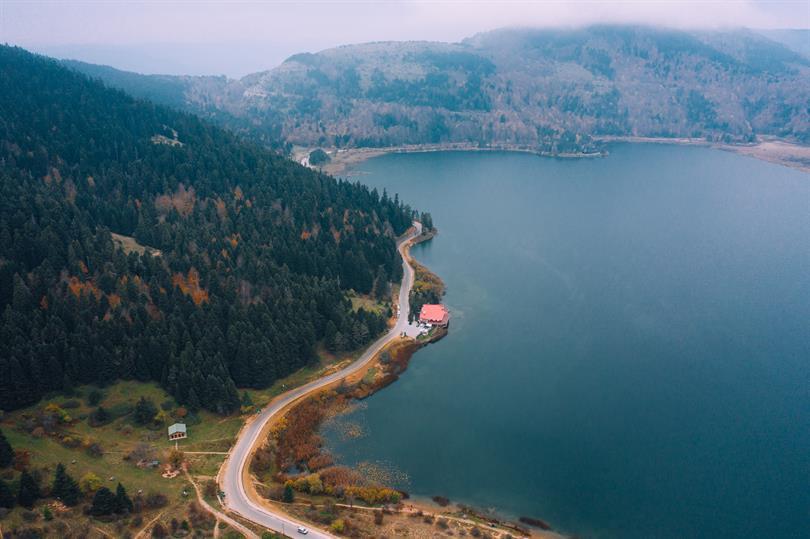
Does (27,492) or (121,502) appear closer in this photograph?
(27,492)

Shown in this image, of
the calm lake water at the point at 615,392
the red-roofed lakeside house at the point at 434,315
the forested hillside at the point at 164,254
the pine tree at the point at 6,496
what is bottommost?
the calm lake water at the point at 615,392

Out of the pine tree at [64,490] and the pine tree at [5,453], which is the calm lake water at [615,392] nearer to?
the pine tree at [64,490]

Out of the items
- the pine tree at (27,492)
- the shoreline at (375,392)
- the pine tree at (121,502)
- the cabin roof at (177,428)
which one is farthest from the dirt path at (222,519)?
the pine tree at (27,492)

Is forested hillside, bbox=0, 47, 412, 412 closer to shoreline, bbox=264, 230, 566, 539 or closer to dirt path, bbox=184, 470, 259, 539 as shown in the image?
shoreline, bbox=264, 230, 566, 539

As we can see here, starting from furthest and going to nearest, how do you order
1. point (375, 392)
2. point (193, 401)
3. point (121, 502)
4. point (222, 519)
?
point (375, 392)
point (193, 401)
point (222, 519)
point (121, 502)

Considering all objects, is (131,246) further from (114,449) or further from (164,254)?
(114,449)

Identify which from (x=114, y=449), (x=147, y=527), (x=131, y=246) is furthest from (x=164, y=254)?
(x=147, y=527)
